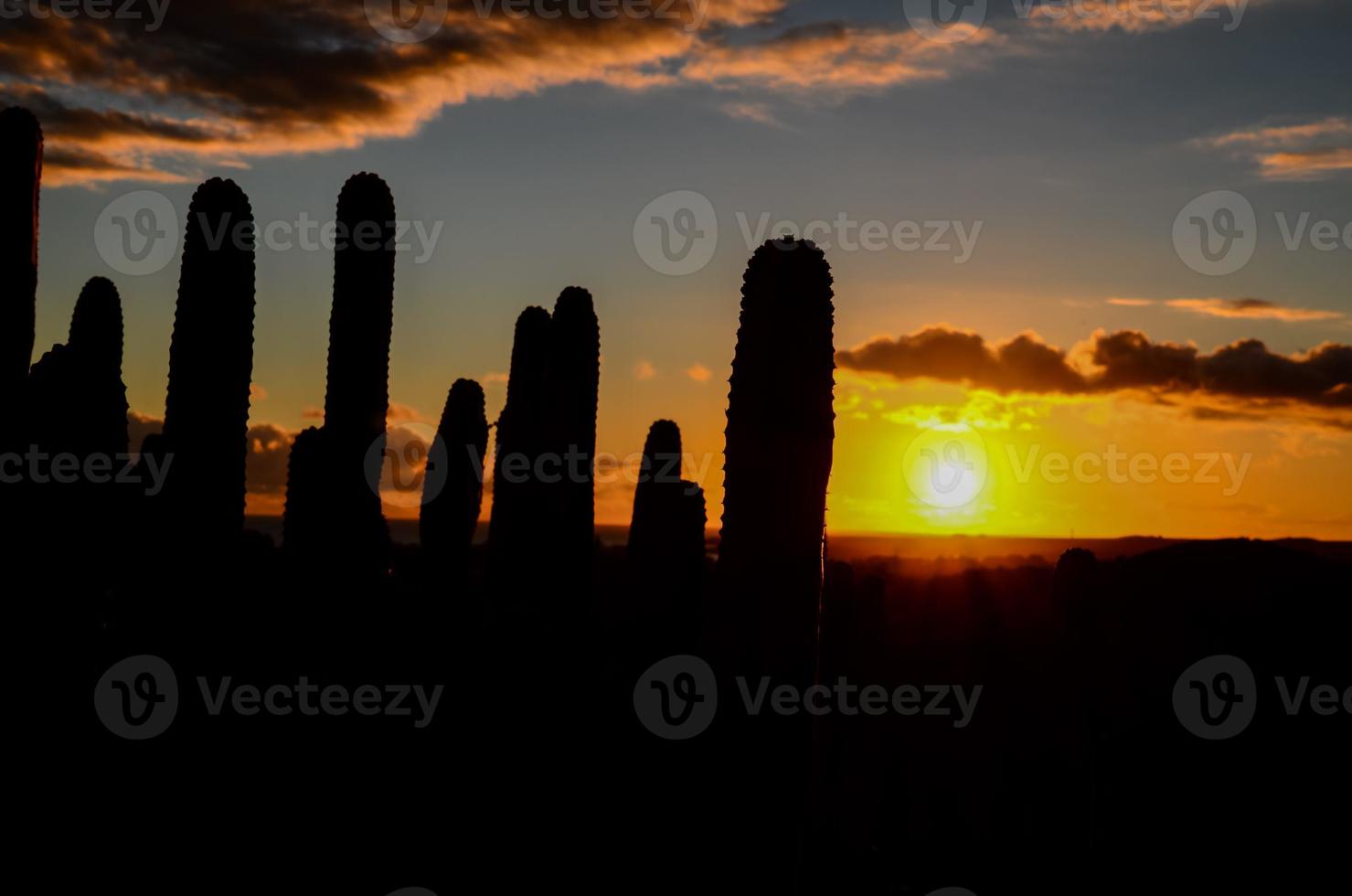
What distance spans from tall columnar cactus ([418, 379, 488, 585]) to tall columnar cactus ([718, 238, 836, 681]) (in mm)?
9721

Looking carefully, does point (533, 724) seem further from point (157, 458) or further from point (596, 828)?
point (157, 458)

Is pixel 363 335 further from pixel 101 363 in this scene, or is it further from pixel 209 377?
pixel 101 363

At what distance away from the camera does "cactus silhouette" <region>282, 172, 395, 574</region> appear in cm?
1598

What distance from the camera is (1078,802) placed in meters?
18.9

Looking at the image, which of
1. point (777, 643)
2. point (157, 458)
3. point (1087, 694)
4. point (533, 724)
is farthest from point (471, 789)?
point (1087, 694)

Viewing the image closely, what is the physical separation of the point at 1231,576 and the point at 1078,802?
26068mm

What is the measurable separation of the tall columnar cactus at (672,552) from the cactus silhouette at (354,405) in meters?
3.33

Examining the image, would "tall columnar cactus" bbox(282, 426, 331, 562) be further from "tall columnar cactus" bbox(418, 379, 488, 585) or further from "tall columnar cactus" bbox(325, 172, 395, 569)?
"tall columnar cactus" bbox(418, 379, 488, 585)

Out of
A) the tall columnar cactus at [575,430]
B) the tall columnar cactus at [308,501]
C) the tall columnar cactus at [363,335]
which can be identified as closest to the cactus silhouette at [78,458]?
the tall columnar cactus at [308,501]

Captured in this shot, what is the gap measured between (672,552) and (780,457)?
6.49m

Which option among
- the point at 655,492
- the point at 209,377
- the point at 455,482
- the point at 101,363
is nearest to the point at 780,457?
the point at 655,492

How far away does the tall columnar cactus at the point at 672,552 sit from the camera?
16.2 m

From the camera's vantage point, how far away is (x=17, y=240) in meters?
14.1

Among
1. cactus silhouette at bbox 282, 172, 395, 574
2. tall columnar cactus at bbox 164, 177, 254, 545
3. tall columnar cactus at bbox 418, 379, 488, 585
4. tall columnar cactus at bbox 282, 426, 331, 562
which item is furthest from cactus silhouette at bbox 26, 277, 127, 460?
tall columnar cactus at bbox 418, 379, 488, 585
